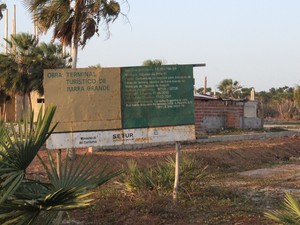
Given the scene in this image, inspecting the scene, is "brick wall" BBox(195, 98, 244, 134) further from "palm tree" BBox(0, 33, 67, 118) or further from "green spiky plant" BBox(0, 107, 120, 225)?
"green spiky plant" BBox(0, 107, 120, 225)

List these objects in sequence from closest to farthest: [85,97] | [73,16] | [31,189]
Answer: [31,189] < [85,97] < [73,16]

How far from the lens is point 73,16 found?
16.1 m

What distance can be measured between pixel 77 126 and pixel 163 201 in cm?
195

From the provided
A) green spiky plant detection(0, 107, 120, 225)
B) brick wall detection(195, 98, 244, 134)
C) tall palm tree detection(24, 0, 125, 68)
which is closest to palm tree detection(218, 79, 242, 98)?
brick wall detection(195, 98, 244, 134)

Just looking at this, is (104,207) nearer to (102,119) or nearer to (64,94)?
(102,119)

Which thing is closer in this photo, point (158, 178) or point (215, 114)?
point (158, 178)

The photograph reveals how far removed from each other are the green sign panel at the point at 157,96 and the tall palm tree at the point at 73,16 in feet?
24.4

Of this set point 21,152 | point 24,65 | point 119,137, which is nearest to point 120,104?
point 119,137

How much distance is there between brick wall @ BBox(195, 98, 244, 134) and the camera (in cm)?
2898

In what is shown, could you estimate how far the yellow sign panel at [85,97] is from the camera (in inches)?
323

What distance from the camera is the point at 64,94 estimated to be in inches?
324

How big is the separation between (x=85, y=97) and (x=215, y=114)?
2245 centimetres

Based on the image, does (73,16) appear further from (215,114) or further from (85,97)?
(215,114)

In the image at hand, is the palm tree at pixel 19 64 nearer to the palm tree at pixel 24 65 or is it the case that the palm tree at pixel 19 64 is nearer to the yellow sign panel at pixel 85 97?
the palm tree at pixel 24 65
